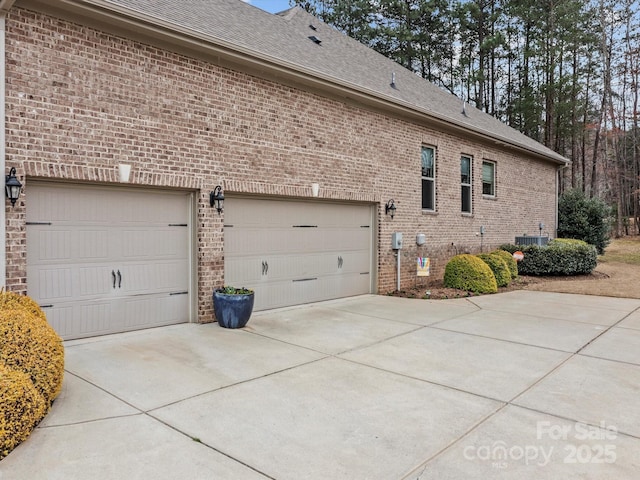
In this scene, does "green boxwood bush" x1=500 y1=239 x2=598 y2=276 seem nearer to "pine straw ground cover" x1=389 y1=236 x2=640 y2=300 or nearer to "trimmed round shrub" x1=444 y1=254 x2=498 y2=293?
"pine straw ground cover" x1=389 y1=236 x2=640 y2=300

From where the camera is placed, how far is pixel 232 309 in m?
6.78

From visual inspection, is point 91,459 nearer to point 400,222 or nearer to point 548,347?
point 548,347

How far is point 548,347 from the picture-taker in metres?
5.88

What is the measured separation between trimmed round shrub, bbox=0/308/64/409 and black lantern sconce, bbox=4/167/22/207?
6.24 ft

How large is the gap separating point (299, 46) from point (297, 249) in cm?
479

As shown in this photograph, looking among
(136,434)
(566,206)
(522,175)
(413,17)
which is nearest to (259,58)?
(136,434)

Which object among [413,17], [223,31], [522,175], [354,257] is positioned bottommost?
[354,257]

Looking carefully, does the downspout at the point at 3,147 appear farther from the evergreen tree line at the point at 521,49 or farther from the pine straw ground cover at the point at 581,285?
the evergreen tree line at the point at 521,49

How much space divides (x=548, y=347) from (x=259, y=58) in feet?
20.4

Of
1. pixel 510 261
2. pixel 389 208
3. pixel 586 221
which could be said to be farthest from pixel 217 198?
pixel 586 221

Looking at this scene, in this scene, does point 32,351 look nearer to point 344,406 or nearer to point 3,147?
point 344,406

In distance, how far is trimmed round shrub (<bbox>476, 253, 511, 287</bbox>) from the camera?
38.1 feet

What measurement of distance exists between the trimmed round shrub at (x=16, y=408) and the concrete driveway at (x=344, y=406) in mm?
105

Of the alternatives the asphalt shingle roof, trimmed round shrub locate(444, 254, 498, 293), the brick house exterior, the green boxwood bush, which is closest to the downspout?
the brick house exterior
